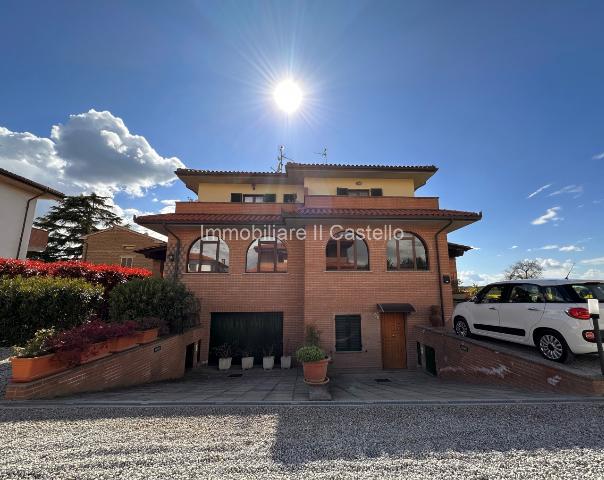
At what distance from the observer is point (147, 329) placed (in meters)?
7.36

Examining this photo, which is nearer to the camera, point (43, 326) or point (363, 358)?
point (43, 326)

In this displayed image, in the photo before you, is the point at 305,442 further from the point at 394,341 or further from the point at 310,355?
the point at 394,341

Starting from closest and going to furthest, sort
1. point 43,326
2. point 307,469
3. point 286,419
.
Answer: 1. point 307,469
2. point 286,419
3. point 43,326

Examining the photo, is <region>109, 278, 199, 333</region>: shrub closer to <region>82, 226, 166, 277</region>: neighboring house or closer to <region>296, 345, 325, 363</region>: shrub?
<region>296, 345, 325, 363</region>: shrub

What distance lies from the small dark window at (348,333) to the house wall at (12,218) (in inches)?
684

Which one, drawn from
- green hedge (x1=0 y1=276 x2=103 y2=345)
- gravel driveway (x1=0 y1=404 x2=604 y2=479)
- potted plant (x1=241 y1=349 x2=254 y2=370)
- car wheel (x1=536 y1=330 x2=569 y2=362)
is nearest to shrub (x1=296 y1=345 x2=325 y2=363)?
gravel driveway (x1=0 y1=404 x2=604 y2=479)

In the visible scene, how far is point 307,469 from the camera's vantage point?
2.68 meters

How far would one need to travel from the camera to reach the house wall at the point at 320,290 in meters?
10.3

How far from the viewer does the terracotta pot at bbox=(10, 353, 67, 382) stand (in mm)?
4363

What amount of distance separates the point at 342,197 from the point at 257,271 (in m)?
5.45

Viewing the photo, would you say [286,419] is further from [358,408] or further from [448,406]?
[448,406]

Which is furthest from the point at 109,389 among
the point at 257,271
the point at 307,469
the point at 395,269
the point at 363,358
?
the point at 395,269

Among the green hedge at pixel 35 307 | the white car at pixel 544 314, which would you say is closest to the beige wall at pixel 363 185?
the white car at pixel 544 314

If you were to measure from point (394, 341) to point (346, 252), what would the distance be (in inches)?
166
